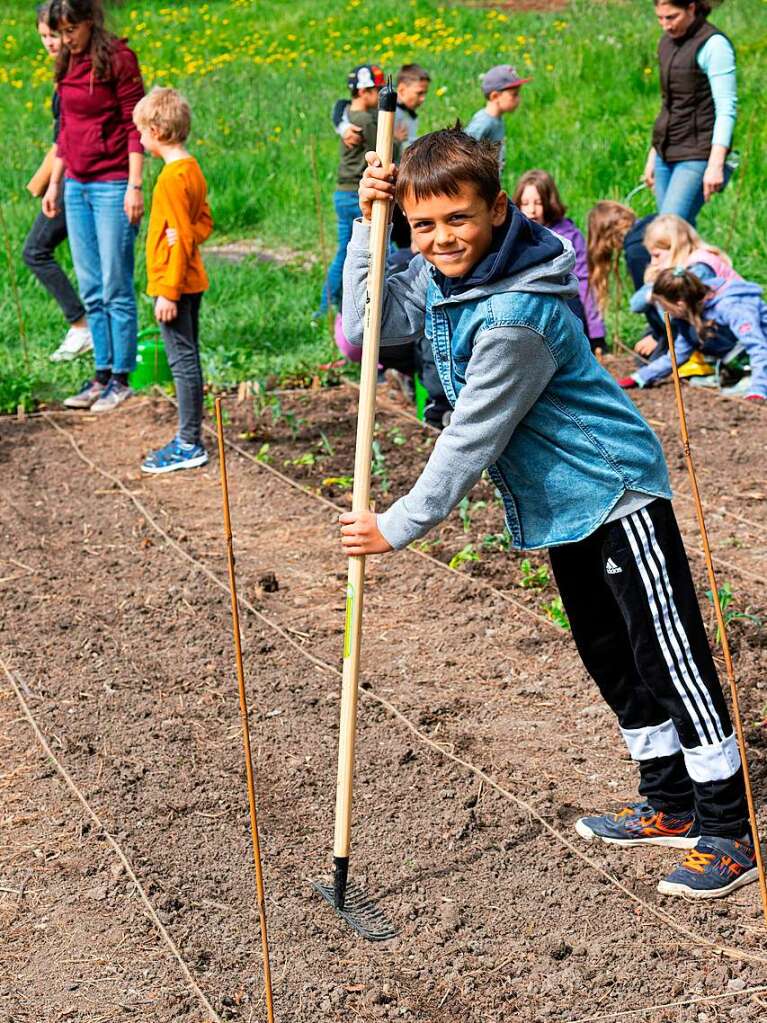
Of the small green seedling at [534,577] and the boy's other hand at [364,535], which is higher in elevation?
the boy's other hand at [364,535]

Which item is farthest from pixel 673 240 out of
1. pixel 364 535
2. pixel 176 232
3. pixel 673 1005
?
pixel 673 1005

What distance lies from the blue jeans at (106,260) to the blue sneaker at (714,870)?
13.8ft

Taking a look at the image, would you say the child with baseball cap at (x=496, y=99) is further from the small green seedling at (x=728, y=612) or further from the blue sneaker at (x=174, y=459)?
the small green seedling at (x=728, y=612)

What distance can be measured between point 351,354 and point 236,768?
3.10 meters

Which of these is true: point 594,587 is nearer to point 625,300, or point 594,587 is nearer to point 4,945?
point 4,945

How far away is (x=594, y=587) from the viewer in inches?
109

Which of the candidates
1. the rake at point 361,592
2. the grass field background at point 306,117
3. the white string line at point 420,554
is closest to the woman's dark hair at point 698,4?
the grass field background at point 306,117

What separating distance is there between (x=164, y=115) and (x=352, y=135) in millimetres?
2371

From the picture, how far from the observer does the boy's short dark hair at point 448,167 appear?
7.76ft

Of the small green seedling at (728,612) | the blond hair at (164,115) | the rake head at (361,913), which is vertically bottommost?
the small green seedling at (728,612)

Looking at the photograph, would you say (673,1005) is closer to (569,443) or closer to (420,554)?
(569,443)

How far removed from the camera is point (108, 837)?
3068 millimetres

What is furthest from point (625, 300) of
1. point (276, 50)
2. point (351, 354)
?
point (276, 50)

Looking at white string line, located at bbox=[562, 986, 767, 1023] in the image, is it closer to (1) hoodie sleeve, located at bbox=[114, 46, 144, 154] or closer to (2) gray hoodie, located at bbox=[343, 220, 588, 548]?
(2) gray hoodie, located at bbox=[343, 220, 588, 548]
